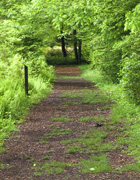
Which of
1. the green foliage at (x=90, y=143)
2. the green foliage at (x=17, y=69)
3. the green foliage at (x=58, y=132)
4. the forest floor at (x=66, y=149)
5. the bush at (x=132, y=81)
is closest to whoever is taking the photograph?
the forest floor at (x=66, y=149)

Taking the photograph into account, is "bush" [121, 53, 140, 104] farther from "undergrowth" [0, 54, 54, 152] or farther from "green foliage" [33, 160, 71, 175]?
"green foliage" [33, 160, 71, 175]

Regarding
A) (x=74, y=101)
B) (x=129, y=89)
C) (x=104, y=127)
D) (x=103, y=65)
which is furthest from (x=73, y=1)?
(x=103, y=65)

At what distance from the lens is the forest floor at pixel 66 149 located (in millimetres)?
5465

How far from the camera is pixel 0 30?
11.1 metres

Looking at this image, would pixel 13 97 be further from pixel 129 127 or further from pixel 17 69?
pixel 129 127

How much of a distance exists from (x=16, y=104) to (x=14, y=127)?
1.87m

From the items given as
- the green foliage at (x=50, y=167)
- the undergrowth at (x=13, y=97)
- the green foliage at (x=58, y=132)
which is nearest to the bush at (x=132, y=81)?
the green foliage at (x=58, y=132)

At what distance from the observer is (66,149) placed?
268 inches

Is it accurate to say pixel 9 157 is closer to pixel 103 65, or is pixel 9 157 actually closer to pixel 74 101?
pixel 74 101

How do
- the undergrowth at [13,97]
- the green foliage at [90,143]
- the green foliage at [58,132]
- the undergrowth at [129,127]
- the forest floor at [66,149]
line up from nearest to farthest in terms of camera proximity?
the forest floor at [66,149]
the undergrowth at [129,127]
the green foliage at [90,143]
the green foliage at [58,132]
the undergrowth at [13,97]

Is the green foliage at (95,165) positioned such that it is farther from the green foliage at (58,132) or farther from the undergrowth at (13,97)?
the green foliage at (58,132)

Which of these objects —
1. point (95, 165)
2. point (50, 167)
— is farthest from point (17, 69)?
point (95, 165)

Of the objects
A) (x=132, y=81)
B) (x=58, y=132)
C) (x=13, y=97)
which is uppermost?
(x=132, y=81)

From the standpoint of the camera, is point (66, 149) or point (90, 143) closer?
point (66, 149)
